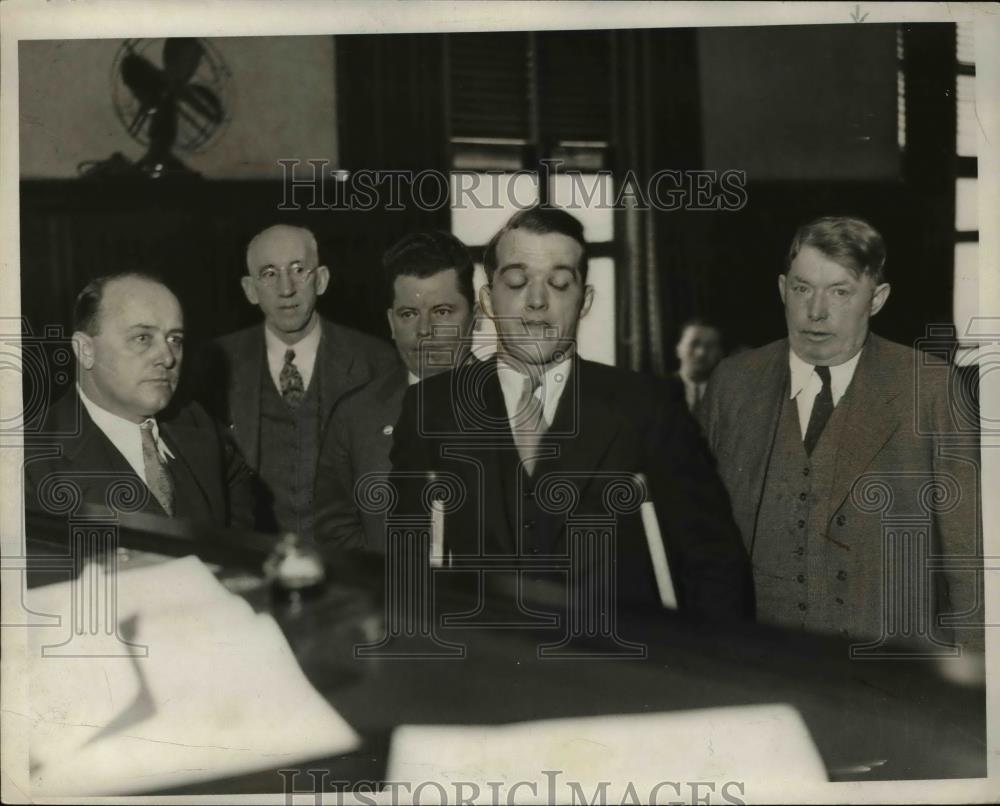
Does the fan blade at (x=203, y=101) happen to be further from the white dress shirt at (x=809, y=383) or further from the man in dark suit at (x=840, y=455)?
the white dress shirt at (x=809, y=383)

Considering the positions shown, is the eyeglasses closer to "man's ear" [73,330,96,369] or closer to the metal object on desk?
"man's ear" [73,330,96,369]

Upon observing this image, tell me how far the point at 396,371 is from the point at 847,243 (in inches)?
43.7

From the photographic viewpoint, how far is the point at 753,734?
7.65 ft

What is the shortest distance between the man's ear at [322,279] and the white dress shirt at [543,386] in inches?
17.7

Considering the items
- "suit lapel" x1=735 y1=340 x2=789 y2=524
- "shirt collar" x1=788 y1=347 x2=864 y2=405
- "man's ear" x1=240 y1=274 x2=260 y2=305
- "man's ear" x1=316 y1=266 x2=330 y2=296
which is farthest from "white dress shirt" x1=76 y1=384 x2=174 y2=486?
"shirt collar" x1=788 y1=347 x2=864 y2=405

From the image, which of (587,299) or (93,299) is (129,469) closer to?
(93,299)

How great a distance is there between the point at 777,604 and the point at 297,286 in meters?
1.37

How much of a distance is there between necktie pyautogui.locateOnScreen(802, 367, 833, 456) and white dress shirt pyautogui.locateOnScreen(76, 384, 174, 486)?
153 centimetres

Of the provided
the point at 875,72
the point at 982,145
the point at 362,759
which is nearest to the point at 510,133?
the point at 875,72

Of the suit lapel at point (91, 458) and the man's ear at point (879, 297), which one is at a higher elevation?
the man's ear at point (879, 297)

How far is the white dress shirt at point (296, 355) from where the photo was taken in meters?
2.34

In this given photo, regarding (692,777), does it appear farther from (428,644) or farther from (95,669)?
(95,669)

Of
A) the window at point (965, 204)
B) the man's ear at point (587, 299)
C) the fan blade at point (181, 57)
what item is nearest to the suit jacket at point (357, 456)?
the man's ear at point (587, 299)

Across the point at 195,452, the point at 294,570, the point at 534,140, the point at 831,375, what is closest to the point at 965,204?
the point at 831,375
